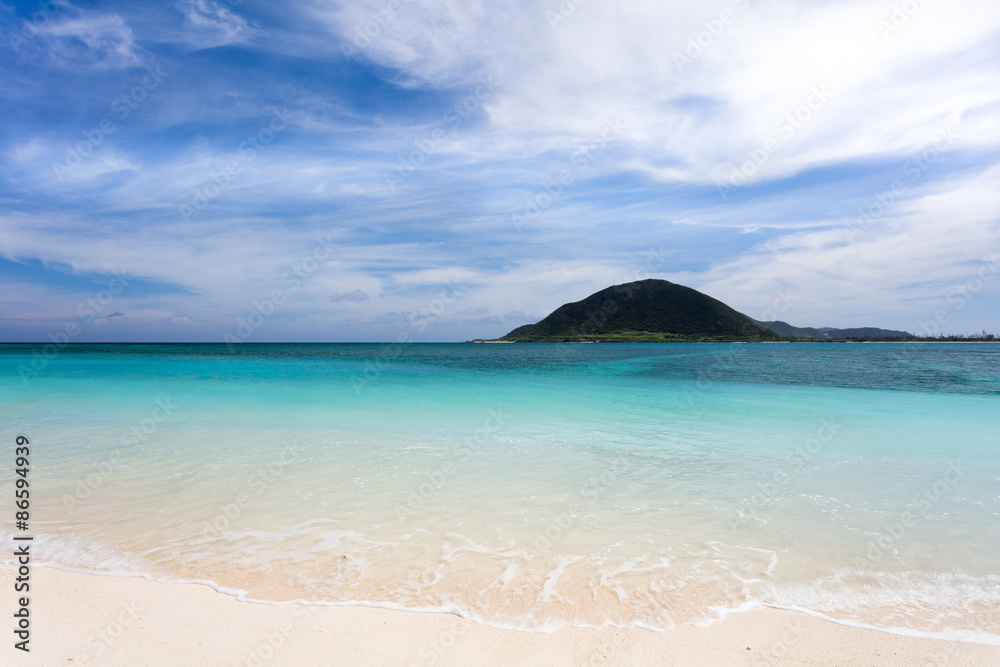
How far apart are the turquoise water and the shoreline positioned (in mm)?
229

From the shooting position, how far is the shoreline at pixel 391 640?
10.9ft

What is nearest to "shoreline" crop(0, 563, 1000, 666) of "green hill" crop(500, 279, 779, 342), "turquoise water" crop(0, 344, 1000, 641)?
"turquoise water" crop(0, 344, 1000, 641)

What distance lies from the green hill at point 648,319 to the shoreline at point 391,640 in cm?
15323

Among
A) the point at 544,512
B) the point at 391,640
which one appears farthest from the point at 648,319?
the point at 391,640

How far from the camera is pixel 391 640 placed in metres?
3.50

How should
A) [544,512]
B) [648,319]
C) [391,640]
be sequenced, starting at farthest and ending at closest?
[648,319]
[544,512]
[391,640]

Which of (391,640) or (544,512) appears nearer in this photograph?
(391,640)

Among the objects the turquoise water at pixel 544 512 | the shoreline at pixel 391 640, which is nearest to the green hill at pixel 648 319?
the turquoise water at pixel 544 512

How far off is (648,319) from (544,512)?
16504cm

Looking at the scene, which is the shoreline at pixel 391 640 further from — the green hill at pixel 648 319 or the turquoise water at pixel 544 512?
the green hill at pixel 648 319

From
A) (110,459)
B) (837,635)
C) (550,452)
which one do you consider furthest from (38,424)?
(837,635)

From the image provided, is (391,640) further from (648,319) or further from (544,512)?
(648,319)

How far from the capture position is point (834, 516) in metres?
6.08

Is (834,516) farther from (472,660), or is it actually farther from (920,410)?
(920,410)
